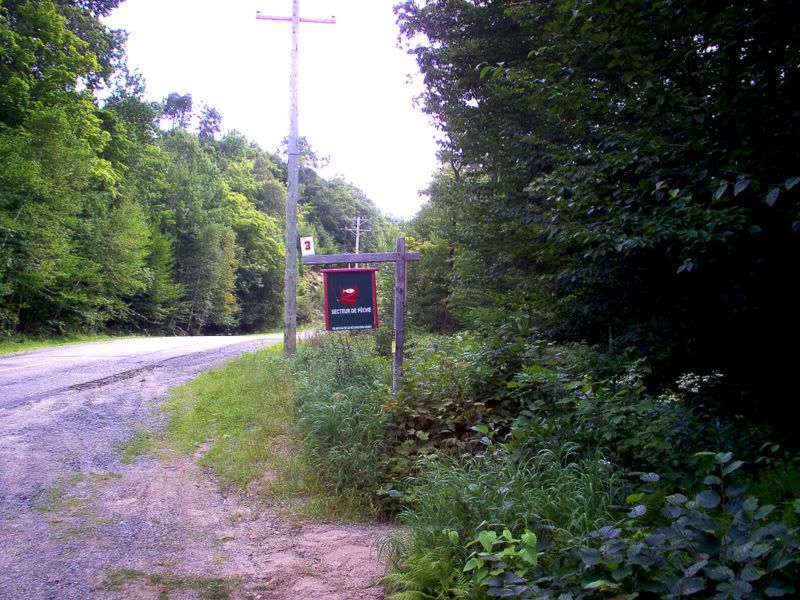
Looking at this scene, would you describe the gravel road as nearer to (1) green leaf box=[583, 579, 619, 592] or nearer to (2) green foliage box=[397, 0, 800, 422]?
(1) green leaf box=[583, 579, 619, 592]

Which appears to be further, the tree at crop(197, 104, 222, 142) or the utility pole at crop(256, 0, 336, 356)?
the tree at crop(197, 104, 222, 142)

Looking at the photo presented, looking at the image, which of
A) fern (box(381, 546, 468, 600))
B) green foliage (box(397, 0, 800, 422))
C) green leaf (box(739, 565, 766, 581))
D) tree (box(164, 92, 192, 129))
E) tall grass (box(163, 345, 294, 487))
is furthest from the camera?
tree (box(164, 92, 192, 129))

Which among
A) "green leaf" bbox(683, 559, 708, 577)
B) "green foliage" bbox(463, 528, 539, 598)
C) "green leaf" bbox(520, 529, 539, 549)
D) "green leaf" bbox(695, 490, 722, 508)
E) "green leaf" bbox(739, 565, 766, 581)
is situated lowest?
"green foliage" bbox(463, 528, 539, 598)

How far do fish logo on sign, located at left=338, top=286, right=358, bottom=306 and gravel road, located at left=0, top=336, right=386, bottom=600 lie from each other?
2.38 meters

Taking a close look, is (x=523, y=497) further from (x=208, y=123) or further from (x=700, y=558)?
(x=208, y=123)

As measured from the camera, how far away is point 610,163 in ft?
15.1

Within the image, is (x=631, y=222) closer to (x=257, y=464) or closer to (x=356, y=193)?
(x=257, y=464)

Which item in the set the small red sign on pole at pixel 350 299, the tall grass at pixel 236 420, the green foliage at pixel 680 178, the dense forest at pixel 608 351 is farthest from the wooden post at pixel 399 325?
the tall grass at pixel 236 420

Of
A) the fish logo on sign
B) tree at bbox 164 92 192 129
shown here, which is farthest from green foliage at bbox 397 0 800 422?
tree at bbox 164 92 192 129

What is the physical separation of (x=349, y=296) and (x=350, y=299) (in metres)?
0.04

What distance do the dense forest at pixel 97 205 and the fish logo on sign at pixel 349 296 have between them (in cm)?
1806

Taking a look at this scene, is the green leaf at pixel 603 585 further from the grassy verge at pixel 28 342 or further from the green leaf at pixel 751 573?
the grassy verge at pixel 28 342

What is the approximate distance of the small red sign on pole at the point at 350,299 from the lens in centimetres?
664

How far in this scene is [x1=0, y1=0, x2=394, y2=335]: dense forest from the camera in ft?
69.7
